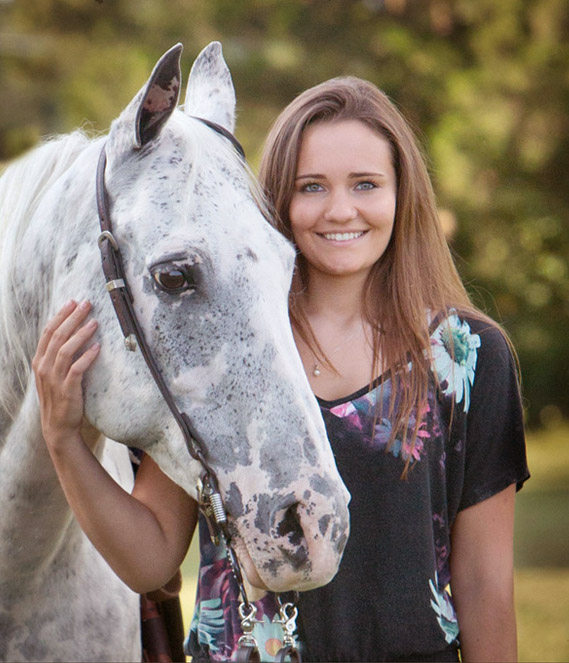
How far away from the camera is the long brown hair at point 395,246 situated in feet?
6.04

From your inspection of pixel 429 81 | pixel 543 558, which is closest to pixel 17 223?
pixel 429 81

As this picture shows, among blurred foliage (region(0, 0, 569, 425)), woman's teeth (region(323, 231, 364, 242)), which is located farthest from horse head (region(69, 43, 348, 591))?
blurred foliage (region(0, 0, 569, 425))

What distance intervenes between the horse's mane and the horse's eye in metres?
0.39

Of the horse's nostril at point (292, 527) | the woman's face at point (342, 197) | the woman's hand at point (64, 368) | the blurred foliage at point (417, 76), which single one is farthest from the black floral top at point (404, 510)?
the blurred foliage at point (417, 76)

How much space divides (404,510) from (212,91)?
3.42 ft

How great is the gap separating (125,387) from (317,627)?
670mm

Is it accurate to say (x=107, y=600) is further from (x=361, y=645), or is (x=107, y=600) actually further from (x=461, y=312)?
(x=461, y=312)

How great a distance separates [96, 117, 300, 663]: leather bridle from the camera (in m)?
1.47

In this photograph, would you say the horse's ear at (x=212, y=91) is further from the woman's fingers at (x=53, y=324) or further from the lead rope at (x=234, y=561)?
the lead rope at (x=234, y=561)

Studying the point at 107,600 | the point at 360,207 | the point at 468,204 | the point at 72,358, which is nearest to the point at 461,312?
the point at 360,207

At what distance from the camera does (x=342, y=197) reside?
5.96ft

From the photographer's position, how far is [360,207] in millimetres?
1831

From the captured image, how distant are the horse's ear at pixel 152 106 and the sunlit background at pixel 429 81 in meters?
4.30

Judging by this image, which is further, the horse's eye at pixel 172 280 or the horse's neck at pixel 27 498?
the horse's neck at pixel 27 498
